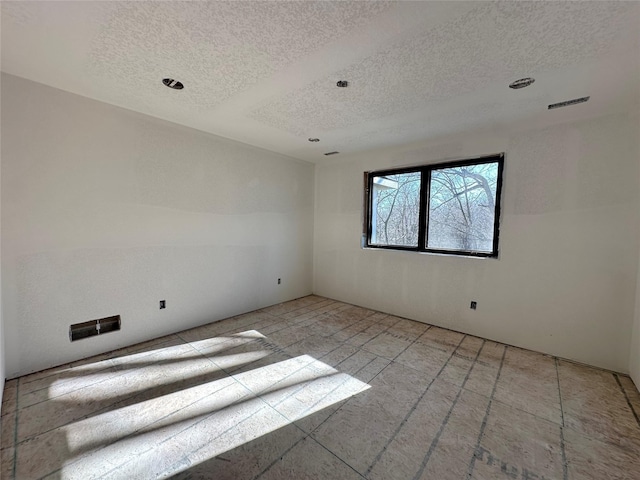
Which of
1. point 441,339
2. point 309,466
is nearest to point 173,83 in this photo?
point 309,466

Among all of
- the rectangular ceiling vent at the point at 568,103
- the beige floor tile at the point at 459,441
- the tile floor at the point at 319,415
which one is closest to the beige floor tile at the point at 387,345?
the tile floor at the point at 319,415

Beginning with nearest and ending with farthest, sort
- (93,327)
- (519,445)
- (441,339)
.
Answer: (519,445) → (93,327) → (441,339)

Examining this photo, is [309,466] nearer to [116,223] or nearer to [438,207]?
[116,223]

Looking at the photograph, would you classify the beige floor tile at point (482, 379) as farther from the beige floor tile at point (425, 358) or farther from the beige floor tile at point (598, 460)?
the beige floor tile at point (598, 460)

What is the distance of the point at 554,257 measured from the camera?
2756 millimetres

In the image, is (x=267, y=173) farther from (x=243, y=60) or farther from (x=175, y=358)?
(x=175, y=358)

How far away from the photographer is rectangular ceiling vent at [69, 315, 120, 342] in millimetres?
2518

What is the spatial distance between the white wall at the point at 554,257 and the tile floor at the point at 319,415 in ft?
1.21

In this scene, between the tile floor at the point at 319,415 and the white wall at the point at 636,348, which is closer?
the tile floor at the point at 319,415

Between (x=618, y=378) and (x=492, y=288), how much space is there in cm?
122

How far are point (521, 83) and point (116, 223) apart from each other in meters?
3.94

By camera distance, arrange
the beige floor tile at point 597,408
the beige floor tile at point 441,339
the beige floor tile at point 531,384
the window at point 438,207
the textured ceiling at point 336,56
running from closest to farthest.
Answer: the textured ceiling at point 336,56
the beige floor tile at point 597,408
the beige floor tile at point 531,384
the beige floor tile at point 441,339
the window at point 438,207

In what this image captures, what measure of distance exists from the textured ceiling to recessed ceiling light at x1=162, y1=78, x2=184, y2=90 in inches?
2.0

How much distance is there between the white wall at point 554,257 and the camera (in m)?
2.46
